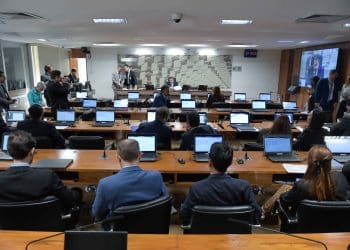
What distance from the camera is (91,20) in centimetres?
502

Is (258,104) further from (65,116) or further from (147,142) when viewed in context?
(147,142)

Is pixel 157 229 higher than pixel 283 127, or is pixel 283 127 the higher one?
pixel 283 127

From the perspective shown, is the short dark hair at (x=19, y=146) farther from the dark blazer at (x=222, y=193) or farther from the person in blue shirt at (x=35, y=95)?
the person in blue shirt at (x=35, y=95)

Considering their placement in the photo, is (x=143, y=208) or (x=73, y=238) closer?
(x=73, y=238)

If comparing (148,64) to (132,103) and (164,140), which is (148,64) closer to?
(132,103)

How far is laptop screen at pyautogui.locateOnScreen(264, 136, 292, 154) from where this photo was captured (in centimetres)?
350

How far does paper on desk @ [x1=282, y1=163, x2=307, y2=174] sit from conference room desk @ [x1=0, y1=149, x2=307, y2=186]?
0.16 feet

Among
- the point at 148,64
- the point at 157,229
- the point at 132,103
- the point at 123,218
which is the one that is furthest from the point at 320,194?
the point at 148,64

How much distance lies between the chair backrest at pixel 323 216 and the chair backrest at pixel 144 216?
2.88 feet

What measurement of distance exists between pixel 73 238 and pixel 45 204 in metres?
0.64

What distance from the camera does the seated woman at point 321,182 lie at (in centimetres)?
209

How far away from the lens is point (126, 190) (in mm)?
1969

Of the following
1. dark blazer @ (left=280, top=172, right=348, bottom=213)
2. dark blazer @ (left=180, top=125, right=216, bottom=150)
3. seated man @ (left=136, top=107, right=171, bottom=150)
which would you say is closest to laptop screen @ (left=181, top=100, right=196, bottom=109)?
seated man @ (left=136, top=107, right=171, bottom=150)

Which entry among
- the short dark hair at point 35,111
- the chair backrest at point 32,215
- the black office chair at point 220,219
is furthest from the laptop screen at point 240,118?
the chair backrest at point 32,215
